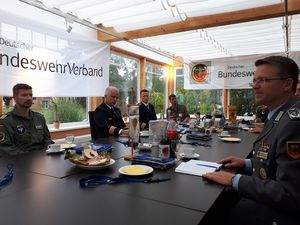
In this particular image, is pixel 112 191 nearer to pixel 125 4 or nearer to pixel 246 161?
pixel 246 161

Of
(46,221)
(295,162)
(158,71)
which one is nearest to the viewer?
(46,221)

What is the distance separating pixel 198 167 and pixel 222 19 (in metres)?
2.61

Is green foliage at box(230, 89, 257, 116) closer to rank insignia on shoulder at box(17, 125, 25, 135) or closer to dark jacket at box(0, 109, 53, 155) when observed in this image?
dark jacket at box(0, 109, 53, 155)

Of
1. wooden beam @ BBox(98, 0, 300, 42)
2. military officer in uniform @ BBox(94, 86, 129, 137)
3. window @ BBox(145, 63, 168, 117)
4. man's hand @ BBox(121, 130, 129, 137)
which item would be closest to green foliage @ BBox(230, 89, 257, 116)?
window @ BBox(145, 63, 168, 117)

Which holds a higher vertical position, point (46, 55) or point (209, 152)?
point (46, 55)

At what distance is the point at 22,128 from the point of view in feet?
7.85

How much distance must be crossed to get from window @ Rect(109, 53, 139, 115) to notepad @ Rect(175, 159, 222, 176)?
384cm

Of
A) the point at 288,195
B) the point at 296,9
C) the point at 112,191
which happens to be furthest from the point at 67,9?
the point at 288,195

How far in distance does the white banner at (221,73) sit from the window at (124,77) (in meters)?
1.62

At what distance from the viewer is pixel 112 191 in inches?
45.9

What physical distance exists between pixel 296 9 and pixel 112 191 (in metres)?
3.22

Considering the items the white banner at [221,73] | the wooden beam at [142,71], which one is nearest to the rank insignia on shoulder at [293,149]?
the wooden beam at [142,71]

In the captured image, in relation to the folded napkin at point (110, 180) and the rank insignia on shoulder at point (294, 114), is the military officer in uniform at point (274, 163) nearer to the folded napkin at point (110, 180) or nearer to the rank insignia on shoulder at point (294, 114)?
the rank insignia on shoulder at point (294, 114)

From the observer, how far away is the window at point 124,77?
524 cm
